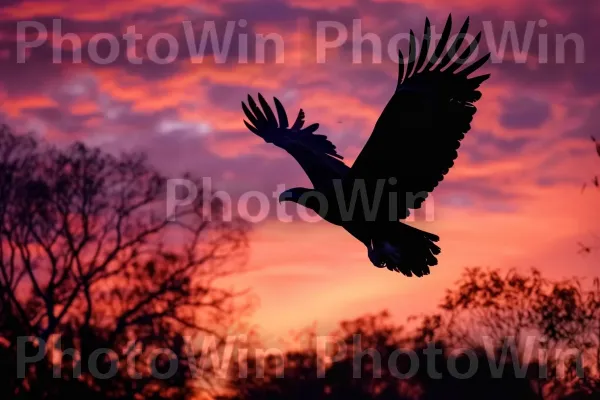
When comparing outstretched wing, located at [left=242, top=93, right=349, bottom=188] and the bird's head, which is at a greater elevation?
outstretched wing, located at [left=242, top=93, right=349, bottom=188]

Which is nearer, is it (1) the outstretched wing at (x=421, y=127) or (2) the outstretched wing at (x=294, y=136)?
(1) the outstretched wing at (x=421, y=127)

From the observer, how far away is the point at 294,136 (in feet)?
43.4

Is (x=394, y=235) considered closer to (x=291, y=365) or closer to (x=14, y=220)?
(x=14, y=220)

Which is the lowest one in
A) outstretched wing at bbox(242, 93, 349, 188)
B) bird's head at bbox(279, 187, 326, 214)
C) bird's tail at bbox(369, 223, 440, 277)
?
bird's tail at bbox(369, 223, 440, 277)

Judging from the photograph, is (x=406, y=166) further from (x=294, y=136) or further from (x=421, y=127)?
(x=294, y=136)

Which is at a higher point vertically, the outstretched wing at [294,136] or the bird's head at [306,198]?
the outstretched wing at [294,136]

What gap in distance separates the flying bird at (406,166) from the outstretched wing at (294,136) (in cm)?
55

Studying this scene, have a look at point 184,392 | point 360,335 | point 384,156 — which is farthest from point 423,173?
point 360,335

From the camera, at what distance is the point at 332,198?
10867mm

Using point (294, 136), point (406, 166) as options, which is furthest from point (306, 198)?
point (294, 136)

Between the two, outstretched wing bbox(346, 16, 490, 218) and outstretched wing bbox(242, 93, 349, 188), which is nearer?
outstretched wing bbox(346, 16, 490, 218)

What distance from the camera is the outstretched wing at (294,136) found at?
11.7m

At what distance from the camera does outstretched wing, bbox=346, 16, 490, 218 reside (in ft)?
34.9

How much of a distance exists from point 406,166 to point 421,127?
0.42 meters
